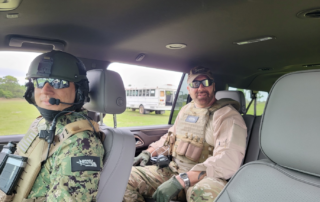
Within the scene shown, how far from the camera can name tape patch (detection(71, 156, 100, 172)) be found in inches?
49.9

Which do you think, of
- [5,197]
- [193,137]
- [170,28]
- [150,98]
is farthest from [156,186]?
[150,98]

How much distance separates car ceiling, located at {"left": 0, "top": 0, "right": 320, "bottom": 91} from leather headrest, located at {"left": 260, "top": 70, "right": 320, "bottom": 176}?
2.29ft

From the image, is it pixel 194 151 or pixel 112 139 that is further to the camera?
pixel 194 151

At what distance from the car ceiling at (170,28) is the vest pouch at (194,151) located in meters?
0.94

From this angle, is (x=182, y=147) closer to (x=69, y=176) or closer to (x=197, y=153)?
(x=197, y=153)

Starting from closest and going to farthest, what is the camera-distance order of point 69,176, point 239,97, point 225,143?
point 69,176 < point 225,143 < point 239,97

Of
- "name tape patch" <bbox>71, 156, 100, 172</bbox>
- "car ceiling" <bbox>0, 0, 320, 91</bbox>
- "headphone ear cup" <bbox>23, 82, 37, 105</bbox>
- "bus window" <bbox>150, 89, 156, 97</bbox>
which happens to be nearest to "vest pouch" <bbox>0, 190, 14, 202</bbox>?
"name tape patch" <bbox>71, 156, 100, 172</bbox>

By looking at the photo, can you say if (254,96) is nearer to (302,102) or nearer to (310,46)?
(310,46)

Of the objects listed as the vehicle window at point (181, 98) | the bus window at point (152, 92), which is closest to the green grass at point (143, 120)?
the vehicle window at point (181, 98)

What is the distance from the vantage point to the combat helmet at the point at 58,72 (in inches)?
59.9

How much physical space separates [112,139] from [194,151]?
3.36 ft

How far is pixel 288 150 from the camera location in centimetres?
88

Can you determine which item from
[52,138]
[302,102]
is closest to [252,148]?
[302,102]

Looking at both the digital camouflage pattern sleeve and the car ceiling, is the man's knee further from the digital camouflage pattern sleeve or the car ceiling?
the car ceiling
